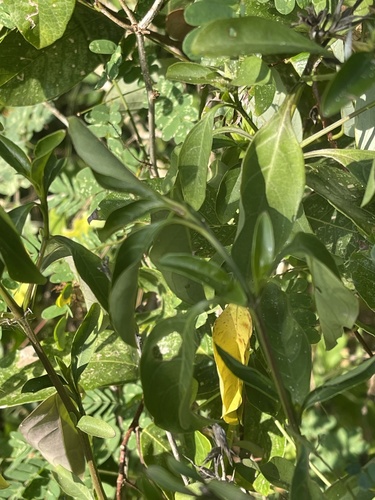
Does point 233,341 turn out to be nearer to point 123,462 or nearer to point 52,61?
point 123,462

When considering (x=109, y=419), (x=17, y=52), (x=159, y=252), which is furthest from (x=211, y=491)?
(x=17, y=52)

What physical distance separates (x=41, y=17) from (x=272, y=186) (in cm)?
54

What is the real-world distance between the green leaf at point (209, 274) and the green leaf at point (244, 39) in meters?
0.17

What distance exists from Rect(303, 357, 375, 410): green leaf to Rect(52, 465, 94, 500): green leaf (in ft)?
1.22

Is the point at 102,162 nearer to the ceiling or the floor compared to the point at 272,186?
nearer to the ceiling

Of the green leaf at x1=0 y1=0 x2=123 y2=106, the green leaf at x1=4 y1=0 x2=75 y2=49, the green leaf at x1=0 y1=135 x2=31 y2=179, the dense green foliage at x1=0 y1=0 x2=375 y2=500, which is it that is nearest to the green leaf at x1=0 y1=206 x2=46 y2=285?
the dense green foliage at x1=0 y1=0 x2=375 y2=500

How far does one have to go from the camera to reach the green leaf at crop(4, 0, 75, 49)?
1051 millimetres

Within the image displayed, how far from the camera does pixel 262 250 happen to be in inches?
24.5

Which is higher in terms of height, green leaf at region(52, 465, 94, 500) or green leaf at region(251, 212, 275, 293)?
green leaf at region(251, 212, 275, 293)

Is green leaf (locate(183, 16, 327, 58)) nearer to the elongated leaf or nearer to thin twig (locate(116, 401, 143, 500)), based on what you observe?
the elongated leaf

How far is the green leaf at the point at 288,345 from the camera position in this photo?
0.73 metres

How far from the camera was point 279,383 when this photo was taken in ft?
2.12

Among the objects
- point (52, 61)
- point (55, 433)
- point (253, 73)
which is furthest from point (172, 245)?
point (52, 61)

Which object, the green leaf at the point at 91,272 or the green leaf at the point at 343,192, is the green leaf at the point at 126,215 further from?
the green leaf at the point at 343,192
